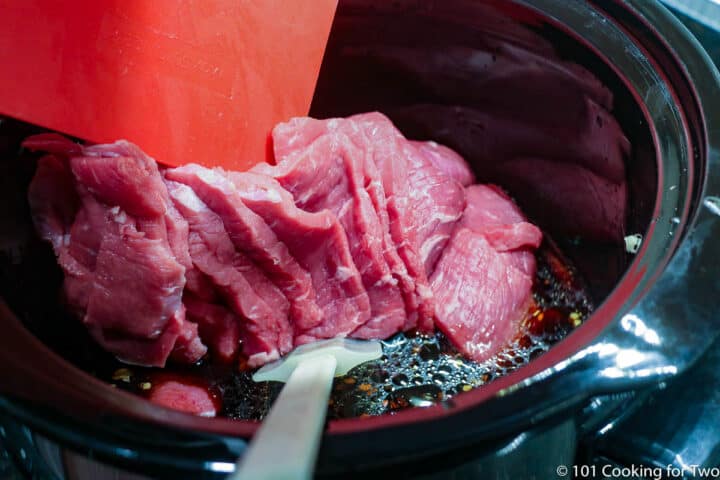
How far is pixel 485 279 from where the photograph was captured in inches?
82.2

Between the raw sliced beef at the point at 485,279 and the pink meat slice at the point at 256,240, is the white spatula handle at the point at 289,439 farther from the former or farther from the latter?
the raw sliced beef at the point at 485,279

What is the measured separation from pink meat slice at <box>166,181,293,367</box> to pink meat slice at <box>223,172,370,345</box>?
0.29 ft

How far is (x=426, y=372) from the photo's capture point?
190 centimetres

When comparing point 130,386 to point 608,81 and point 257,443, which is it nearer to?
point 257,443

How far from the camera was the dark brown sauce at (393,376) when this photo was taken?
1781 millimetres

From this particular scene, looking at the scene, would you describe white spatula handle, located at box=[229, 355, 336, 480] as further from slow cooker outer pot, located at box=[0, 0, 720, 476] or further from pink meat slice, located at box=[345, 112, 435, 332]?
pink meat slice, located at box=[345, 112, 435, 332]

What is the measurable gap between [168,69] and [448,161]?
43.2 inches

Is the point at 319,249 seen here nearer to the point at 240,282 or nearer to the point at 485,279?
the point at 240,282

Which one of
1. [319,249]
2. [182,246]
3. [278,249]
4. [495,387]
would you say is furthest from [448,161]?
[495,387]

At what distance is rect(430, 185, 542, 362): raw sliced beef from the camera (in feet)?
6.52

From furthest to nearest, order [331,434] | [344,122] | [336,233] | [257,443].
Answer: [344,122] < [336,233] < [331,434] < [257,443]

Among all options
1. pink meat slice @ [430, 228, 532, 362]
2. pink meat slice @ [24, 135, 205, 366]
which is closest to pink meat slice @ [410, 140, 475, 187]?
pink meat slice @ [430, 228, 532, 362]

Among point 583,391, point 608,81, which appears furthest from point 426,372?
point 608,81

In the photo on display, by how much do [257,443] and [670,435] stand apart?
39.2 inches
